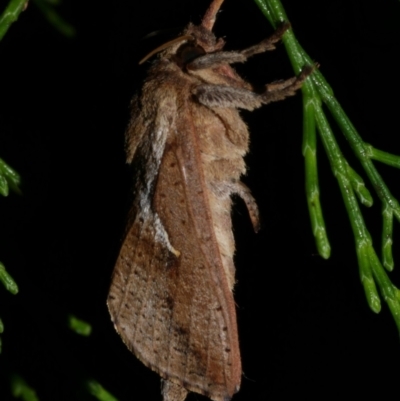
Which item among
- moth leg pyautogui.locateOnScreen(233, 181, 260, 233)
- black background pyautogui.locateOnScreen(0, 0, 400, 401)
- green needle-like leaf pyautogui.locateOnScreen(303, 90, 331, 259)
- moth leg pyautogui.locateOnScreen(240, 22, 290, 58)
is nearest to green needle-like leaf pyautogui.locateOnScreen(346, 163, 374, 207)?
green needle-like leaf pyautogui.locateOnScreen(303, 90, 331, 259)

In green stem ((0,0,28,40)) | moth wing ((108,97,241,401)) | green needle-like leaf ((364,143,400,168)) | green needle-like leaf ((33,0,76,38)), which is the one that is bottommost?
moth wing ((108,97,241,401))

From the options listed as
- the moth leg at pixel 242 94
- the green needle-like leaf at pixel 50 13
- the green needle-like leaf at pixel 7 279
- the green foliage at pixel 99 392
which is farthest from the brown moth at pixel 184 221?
the green needle-like leaf at pixel 50 13

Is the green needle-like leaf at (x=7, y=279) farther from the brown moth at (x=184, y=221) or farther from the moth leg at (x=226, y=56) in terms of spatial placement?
the moth leg at (x=226, y=56)

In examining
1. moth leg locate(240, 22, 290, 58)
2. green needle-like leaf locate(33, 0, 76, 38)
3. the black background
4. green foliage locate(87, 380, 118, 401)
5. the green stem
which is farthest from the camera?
the black background

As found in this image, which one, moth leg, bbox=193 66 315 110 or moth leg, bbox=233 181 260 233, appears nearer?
moth leg, bbox=193 66 315 110

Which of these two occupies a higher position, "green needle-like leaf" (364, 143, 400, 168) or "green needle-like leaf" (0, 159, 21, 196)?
"green needle-like leaf" (0, 159, 21, 196)

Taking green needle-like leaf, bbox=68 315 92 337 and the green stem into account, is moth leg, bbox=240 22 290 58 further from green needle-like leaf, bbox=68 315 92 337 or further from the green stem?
green needle-like leaf, bbox=68 315 92 337

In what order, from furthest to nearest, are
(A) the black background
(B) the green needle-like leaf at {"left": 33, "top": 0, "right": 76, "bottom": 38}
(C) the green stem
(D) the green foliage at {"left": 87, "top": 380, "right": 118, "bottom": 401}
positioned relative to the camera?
(A) the black background → (B) the green needle-like leaf at {"left": 33, "top": 0, "right": 76, "bottom": 38} → (D) the green foliage at {"left": 87, "top": 380, "right": 118, "bottom": 401} → (C) the green stem

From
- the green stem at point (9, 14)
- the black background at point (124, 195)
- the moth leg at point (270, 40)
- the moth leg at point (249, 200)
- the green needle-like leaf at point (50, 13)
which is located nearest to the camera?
the moth leg at point (270, 40)
